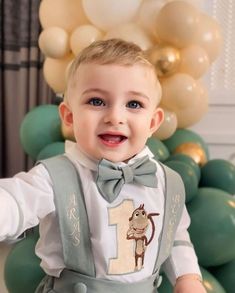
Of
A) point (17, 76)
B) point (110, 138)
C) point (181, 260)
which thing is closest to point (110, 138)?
point (110, 138)

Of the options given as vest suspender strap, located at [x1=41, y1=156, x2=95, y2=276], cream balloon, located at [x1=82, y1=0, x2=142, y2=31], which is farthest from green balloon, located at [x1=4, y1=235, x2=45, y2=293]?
cream balloon, located at [x1=82, y1=0, x2=142, y2=31]

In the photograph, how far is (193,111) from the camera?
171cm

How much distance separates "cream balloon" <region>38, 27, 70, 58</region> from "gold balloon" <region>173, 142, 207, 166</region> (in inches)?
22.7

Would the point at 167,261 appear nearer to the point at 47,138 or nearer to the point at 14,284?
the point at 14,284

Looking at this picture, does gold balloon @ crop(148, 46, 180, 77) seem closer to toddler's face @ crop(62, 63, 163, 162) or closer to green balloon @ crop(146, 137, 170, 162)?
green balloon @ crop(146, 137, 170, 162)

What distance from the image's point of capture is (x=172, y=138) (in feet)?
5.77

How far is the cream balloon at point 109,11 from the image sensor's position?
5.29 feet

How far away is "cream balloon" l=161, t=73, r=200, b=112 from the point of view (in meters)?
1.60

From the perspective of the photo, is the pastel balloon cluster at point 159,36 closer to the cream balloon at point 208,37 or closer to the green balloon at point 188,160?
the cream balloon at point 208,37

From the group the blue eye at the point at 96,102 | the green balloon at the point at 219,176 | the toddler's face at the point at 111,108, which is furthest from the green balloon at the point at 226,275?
the blue eye at the point at 96,102

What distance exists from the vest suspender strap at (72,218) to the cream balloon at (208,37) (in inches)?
37.0

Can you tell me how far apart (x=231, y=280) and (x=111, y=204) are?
694mm

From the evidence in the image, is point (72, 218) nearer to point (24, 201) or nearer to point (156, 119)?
point (24, 201)

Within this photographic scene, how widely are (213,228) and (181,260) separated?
324 mm
